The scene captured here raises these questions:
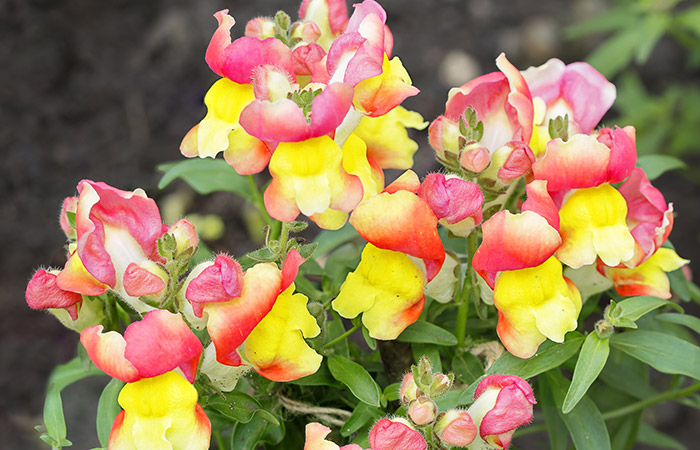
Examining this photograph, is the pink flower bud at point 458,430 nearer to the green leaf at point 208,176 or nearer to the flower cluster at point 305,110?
the flower cluster at point 305,110

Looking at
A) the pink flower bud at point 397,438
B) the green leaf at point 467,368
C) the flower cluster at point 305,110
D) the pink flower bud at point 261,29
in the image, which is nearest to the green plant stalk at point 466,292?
the green leaf at point 467,368

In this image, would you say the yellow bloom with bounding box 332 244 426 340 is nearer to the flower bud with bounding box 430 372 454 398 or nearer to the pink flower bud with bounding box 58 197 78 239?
the flower bud with bounding box 430 372 454 398

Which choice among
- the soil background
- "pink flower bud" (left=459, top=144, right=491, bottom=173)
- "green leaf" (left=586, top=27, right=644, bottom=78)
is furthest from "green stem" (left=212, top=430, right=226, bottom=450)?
"green leaf" (left=586, top=27, right=644, bottom=78)

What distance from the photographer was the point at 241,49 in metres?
0.91

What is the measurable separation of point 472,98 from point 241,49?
29cm

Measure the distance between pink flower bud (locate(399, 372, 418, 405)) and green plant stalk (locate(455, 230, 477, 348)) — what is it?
169 mm

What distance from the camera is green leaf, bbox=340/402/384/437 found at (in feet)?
3.17

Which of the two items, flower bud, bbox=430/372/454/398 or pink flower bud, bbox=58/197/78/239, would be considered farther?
pink flower bud, bbox=58/197/78/239

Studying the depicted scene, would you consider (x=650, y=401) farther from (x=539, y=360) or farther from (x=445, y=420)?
(x=445, y=420)

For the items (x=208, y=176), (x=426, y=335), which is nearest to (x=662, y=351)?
(x=426, y=335)

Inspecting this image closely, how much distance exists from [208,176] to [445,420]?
664 mm

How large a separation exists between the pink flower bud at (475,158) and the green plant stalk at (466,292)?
0.09 metres

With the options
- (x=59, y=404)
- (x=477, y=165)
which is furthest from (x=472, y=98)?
(x=59, y=404)

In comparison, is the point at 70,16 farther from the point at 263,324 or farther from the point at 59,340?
the point at 263,324
